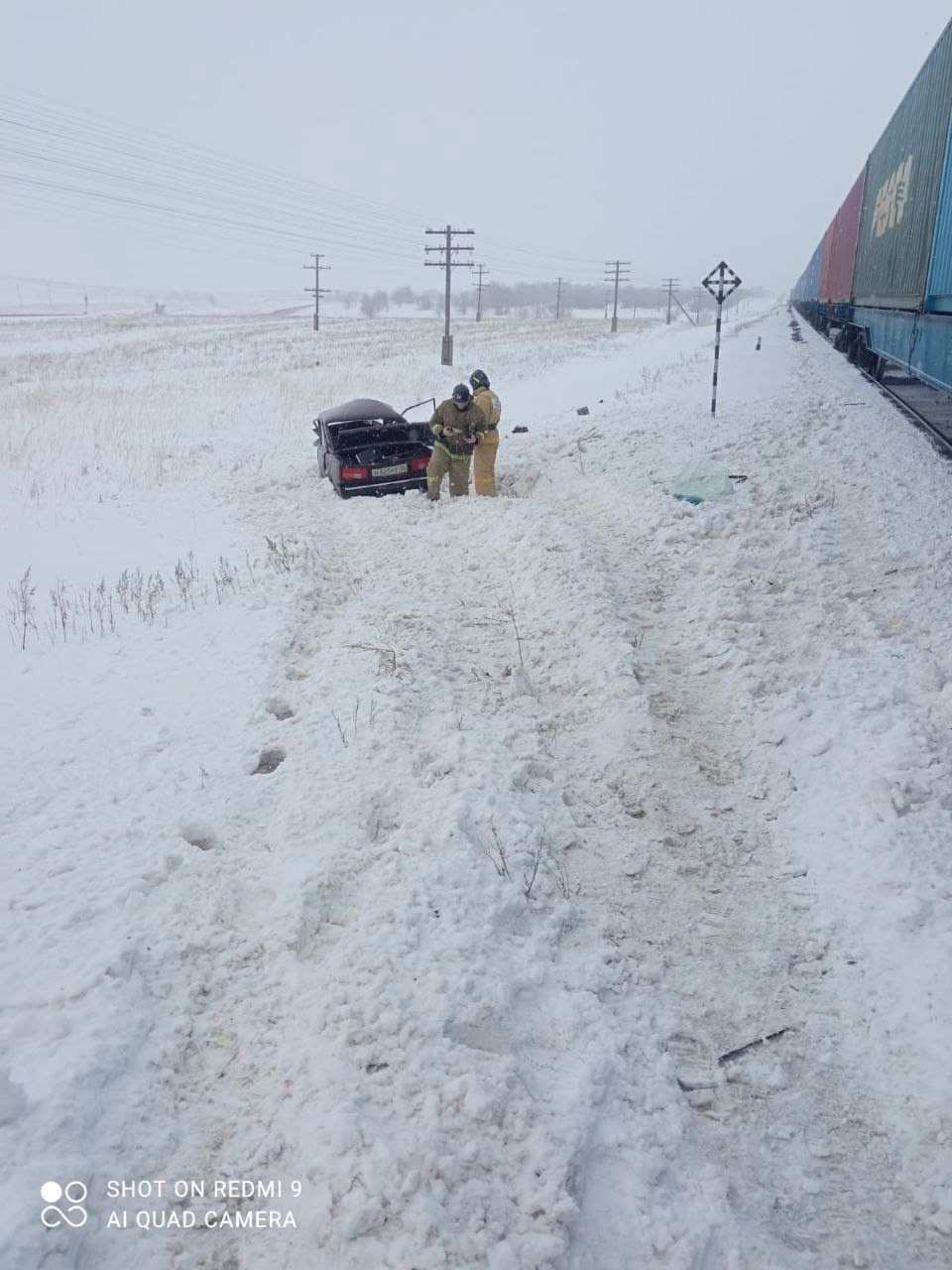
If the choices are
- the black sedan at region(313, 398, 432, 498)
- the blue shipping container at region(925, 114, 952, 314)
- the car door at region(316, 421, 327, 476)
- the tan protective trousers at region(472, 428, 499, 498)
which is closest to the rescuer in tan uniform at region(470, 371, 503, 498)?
the tan protective trousers at region(472, 428, 499, 498)

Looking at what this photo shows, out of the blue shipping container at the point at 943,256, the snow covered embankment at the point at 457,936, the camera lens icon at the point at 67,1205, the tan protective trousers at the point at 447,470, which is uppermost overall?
the blue shipping container at the point at 943,256

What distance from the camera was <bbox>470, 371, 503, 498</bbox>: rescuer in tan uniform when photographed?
33.6 ft

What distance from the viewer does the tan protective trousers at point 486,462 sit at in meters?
10.5

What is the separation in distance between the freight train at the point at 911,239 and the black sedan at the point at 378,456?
7290mm

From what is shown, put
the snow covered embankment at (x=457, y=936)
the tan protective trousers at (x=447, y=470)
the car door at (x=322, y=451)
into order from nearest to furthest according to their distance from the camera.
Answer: the snow covered embankment at (x=457, y=936) → the tan protective trousers at (x=447, y=470) → the car door at (x=322, y=451)

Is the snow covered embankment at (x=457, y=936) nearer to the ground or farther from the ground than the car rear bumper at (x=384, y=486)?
nearer to the ground

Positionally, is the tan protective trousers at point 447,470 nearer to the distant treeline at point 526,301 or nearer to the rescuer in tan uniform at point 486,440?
the rescuer in tan uniform at point 486,440

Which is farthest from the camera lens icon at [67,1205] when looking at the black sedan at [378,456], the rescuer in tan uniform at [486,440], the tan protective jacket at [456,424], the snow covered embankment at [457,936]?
the black sedan at [378,456]

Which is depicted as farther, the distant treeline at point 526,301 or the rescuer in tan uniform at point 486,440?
the distant treeline at point 526,301

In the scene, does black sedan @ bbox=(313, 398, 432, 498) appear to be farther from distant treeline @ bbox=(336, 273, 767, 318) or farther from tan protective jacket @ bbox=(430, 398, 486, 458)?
distant treeline @ bbox=(336, 273, 767, 318)

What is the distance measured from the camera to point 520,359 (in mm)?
34750

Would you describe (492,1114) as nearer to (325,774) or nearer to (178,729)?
(325,774)

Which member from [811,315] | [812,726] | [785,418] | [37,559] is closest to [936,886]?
[812,726]

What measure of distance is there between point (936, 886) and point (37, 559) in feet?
30.9
